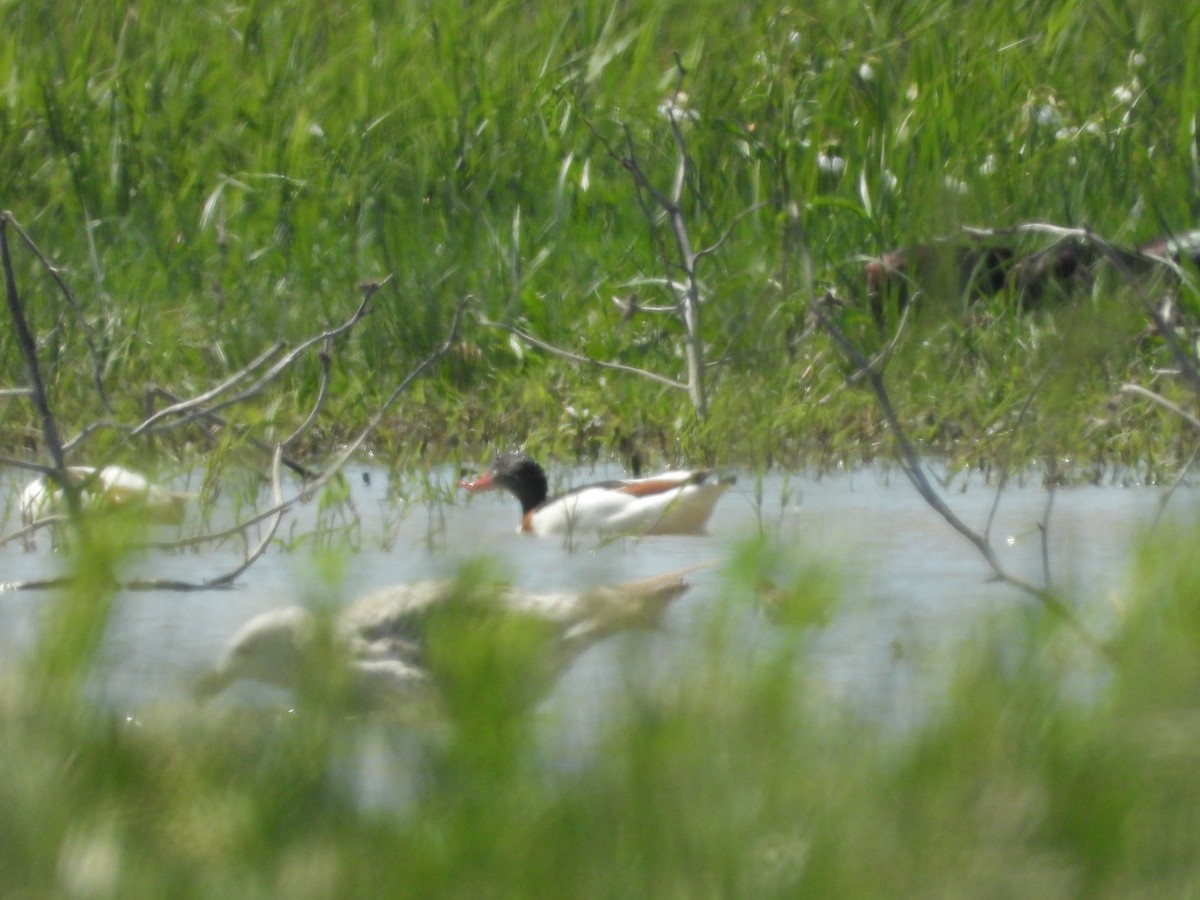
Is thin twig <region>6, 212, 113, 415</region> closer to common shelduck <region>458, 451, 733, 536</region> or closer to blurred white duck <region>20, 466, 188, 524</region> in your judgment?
blurred white duck <region>20, 466, 188, 524</region>

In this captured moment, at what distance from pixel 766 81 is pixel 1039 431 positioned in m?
2.41

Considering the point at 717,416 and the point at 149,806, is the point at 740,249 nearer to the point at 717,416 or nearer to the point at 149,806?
the point at 717,416

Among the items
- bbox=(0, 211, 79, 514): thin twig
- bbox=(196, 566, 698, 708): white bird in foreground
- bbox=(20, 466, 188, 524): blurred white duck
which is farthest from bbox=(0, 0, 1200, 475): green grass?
bbox=(196, 566, 698, 708): white bird in foreground

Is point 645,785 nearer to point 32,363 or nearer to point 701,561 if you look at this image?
point 32,363

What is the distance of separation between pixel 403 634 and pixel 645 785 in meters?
0.73

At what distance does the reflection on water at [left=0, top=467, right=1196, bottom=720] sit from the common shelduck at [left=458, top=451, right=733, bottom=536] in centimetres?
6

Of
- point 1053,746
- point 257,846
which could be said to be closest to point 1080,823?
point 1053,746

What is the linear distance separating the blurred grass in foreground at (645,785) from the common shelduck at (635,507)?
127 inches

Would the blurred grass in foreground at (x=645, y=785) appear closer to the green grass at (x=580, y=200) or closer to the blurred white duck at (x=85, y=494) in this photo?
the green grass at (x=580, y=200)

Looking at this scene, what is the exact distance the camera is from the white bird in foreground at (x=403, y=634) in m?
1.49

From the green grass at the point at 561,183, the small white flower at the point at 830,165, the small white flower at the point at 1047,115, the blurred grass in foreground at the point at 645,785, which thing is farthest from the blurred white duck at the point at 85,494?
the small white flower at the point at 1047,115

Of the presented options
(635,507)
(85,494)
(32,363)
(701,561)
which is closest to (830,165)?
(635,507)

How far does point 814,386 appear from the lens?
19.3 feet

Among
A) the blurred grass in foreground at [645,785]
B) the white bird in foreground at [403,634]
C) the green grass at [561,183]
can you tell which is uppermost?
the green grass at [561,183]
